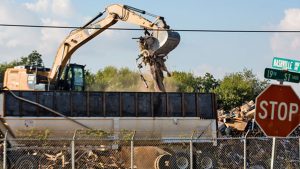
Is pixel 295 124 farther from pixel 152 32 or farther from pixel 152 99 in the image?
pixel 152 32

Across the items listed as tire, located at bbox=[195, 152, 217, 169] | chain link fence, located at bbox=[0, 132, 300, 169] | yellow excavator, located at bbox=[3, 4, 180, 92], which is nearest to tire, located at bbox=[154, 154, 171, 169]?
chain link fence, located at bbox=[0, 132, 300, 169]

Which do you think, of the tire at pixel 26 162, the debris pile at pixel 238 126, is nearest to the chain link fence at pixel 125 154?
the tire at pixel 26 162

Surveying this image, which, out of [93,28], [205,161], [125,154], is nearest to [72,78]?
[93,28]

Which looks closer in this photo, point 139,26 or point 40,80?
point 139,26

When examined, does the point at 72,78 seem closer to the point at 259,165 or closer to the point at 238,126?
the point at 238,126

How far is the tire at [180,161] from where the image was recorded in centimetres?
2439

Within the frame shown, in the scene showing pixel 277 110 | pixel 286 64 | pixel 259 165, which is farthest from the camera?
pixel 259 165

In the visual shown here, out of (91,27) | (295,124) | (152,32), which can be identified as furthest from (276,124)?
(91,27)

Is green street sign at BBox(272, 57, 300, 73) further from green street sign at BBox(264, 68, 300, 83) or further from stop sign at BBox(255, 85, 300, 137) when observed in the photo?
stop sign at BBox(255, 85, 300, 137)

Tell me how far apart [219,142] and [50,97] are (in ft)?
22.9

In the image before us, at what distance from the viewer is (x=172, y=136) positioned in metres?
26.2

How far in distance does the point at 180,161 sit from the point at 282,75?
1150 centimetres

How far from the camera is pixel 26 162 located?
22750mm

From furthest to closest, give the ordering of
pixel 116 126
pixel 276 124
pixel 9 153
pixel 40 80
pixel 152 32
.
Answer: pixel 40 80 < pixel 152 32 < pixel 116 126 < pixel 9 153 < pixel 276 124
